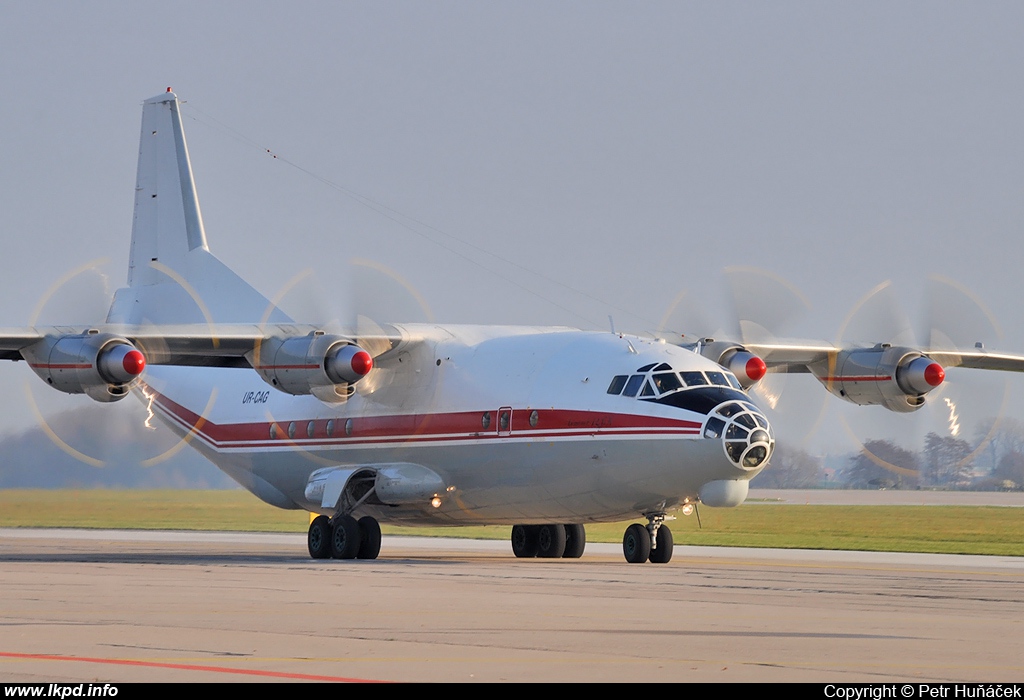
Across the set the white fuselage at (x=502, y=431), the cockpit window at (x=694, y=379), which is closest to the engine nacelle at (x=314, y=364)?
the white fuselage at (x=502, y=431)

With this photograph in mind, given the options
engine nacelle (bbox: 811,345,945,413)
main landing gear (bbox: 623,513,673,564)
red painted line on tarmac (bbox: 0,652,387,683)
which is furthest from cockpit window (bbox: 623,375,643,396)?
red painted line on tarmac (bbox: 0,652,387,683)

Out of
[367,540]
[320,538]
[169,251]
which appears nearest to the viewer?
[367,540]

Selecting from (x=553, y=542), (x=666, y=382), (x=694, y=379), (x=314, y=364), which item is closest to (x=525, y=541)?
(x=553, y=542)

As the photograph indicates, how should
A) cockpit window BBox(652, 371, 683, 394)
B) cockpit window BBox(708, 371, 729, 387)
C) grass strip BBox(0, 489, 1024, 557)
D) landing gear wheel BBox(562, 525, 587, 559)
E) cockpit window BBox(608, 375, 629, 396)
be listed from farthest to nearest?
grass strip BBox(0, 489, 1024, 557) → landing gear wheel BBox(562, 525, 587, 559) → cockpit window BBox(608, 375, 629, 396) → cockpit window BBox(708, 371, 729, 387) → cockpit window BBox(652, 371, 683, 394)

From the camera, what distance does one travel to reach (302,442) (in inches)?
1140

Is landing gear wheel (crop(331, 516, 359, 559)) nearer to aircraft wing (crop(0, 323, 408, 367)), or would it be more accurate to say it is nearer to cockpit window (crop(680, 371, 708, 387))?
aircraft wing (crop(0, 323, 408, 367))

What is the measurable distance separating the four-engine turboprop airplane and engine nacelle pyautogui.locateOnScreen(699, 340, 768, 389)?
0.04m

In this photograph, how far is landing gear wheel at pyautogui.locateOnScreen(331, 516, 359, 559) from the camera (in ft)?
87.2

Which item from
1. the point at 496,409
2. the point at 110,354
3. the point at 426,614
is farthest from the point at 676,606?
the point at 110,354

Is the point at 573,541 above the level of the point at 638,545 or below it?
above

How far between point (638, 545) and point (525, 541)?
4543 mm

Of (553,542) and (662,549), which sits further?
(553,542)

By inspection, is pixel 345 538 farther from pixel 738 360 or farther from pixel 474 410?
pixel 738 360

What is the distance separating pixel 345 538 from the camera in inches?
1048
